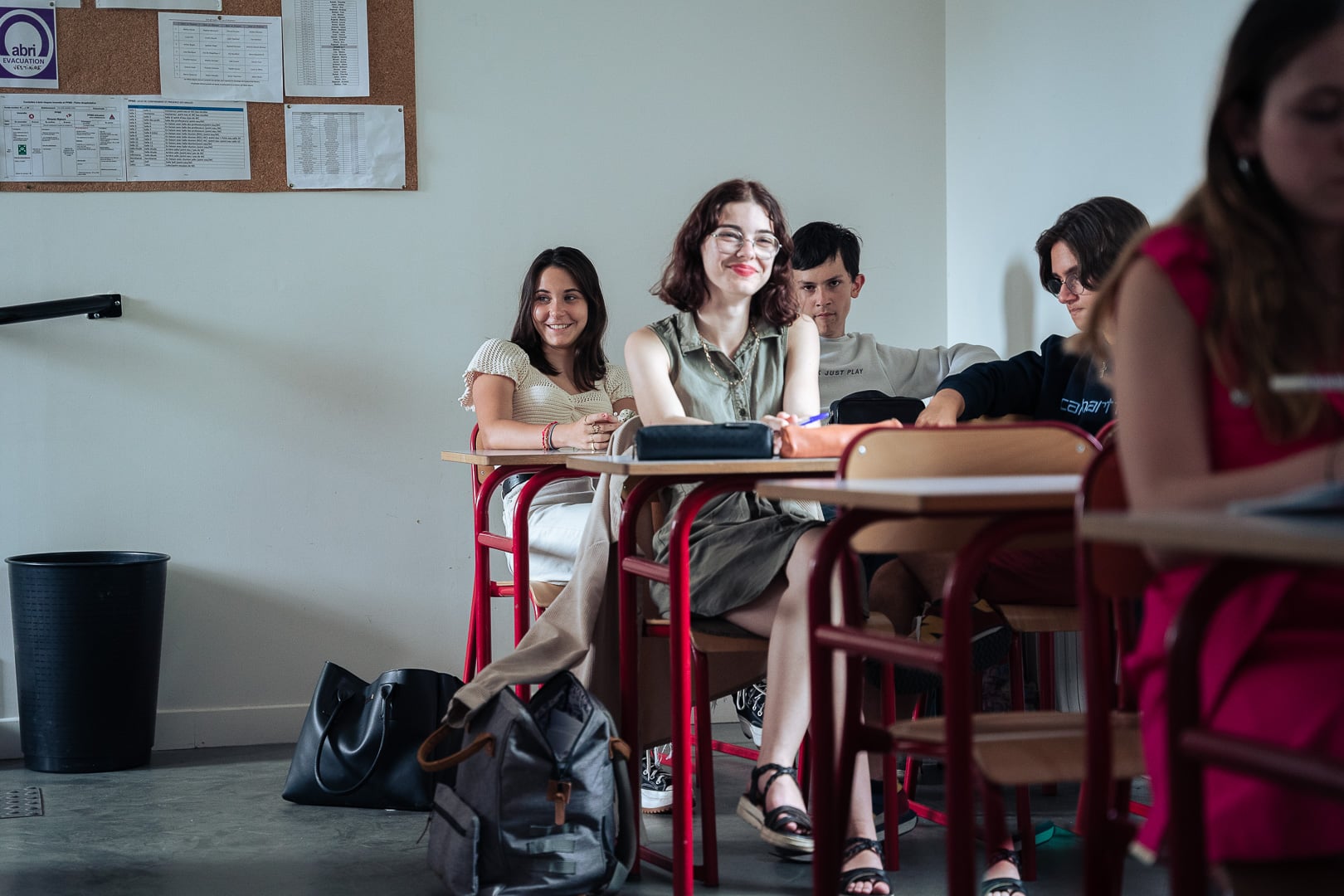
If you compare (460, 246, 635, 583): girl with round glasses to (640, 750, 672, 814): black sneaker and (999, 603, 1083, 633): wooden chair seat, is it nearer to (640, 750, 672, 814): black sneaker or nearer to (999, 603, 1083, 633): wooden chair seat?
(640, 750, 672, 814): black sneaker

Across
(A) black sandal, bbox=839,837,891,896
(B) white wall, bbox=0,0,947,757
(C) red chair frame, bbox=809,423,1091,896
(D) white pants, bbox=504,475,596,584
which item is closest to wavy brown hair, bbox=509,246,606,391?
(B) white wall, bbox=0,0,947,757

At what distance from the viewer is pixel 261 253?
3568mm

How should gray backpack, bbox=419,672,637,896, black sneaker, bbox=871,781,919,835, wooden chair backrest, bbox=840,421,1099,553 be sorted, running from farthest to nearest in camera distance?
1. black sneaker, bbox=871,781,919,835
2. gray backpack, bbox=419,672,637,896
3. wooden chair backrest, bbox=840,421,1099,553

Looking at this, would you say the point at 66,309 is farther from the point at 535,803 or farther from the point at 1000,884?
the point at 1000,884

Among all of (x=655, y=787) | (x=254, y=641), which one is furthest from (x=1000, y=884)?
(x=254, y=641)

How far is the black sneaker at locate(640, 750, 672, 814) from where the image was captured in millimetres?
2846

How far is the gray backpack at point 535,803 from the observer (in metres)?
2.13

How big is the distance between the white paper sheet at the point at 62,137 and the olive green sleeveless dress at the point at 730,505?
1.72 m

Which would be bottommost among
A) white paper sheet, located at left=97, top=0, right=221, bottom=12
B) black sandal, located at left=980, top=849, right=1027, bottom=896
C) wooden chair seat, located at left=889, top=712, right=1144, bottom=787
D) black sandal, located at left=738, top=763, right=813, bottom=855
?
black sandal, located at left=980, top=849, right=1027, bottom=896

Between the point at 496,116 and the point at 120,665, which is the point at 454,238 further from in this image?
the point at 120,665

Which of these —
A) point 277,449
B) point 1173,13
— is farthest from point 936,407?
point 277,449

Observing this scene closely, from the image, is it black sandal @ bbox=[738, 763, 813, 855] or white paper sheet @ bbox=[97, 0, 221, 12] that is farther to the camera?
white paper sheet @ bbox=[97, 0, 221, 12]

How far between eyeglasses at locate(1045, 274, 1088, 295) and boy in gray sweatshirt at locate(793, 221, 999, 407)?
1.49ft

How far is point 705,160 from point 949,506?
2.74 metres
